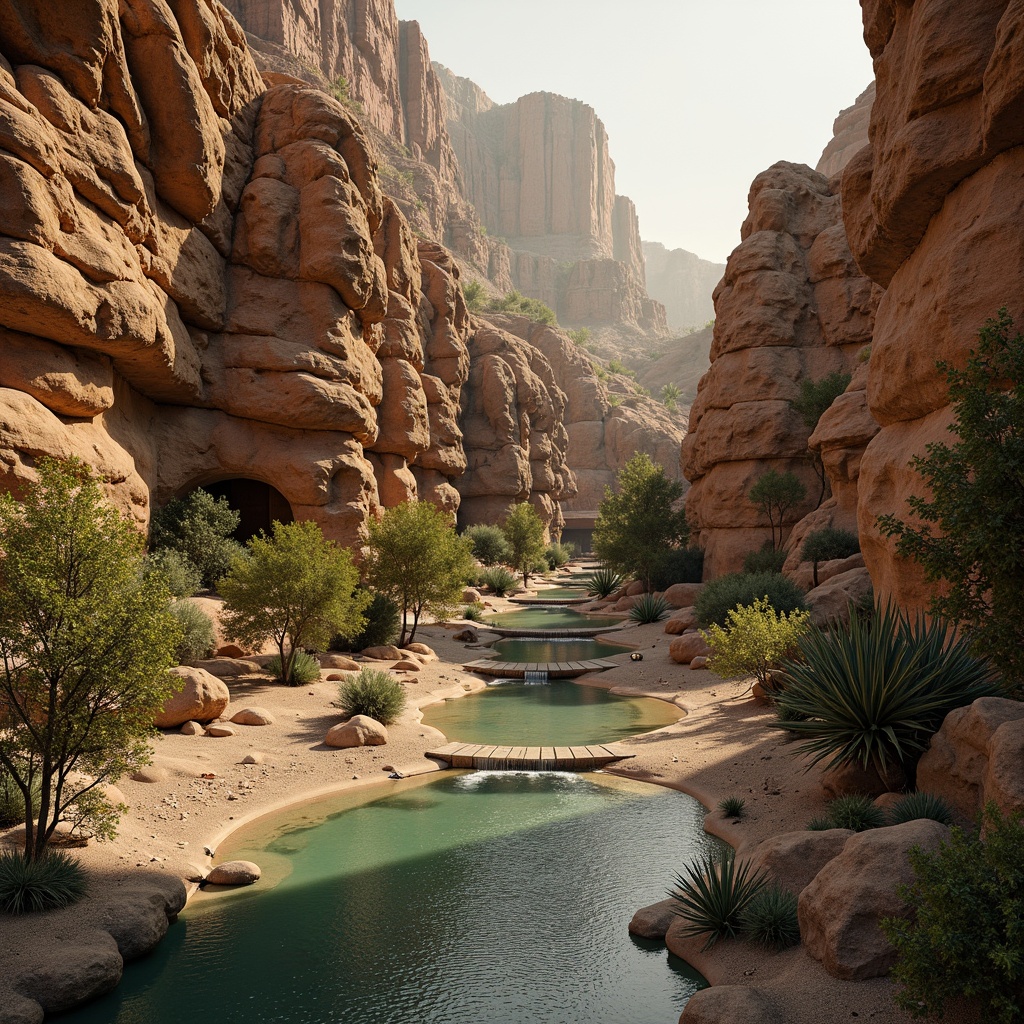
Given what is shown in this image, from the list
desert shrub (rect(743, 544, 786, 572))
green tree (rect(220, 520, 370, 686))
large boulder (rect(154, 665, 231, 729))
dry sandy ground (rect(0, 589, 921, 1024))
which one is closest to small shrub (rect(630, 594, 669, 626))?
desert shrub (rect(743, 544, 786, 572))

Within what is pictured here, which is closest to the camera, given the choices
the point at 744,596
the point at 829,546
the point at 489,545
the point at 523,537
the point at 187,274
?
the point at 744,596

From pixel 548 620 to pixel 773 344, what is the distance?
621 inches

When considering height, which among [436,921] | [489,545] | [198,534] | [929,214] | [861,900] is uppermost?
[929,214]

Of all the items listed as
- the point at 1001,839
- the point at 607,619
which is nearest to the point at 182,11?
the point at 607,619

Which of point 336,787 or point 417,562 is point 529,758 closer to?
point 336,787

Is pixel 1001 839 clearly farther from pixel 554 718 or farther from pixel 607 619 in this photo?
pixel 607 619

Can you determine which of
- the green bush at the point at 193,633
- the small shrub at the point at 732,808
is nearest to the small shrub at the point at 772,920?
the small shrub at the point at 732,808

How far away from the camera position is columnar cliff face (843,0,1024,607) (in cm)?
988

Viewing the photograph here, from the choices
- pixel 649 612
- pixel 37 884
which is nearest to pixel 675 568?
pixel 649 612

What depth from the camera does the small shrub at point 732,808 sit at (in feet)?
35.9

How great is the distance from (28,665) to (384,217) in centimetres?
3367

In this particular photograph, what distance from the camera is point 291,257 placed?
28.8 meters

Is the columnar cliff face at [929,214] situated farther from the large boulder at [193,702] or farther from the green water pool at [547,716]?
the large boulder at [193,702]

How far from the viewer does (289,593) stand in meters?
18.2
